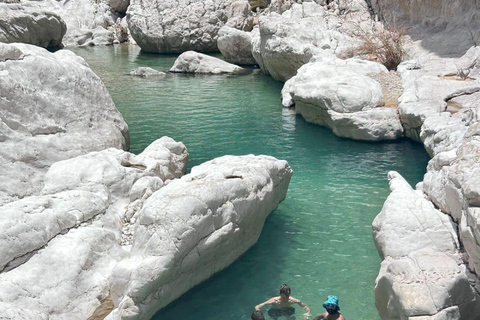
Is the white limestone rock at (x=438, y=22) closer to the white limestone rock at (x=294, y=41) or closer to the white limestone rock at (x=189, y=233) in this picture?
the white limestone rock at (x=294, y=41)

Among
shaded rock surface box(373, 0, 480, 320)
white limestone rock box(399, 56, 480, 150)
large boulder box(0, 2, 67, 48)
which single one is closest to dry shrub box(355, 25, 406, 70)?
shaded rock surface box(373, 0, 480, 320)

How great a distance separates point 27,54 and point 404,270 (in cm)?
1024

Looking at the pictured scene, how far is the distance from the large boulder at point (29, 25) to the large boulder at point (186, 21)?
541 cm

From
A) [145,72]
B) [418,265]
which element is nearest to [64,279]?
[418,265]

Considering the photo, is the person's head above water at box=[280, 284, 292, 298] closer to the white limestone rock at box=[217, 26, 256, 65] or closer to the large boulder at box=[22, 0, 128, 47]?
the white limestone rock at box=[217, 26, 256, 65]

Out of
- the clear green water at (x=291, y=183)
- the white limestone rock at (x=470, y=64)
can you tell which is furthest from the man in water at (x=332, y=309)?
the white limestone rock at (x=470, y=64)

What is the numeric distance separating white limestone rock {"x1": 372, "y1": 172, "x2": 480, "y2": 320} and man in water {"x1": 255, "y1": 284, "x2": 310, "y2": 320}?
1.35 meters

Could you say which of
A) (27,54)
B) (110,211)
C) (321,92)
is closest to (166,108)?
(321,92)

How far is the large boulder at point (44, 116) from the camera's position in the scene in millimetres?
12242

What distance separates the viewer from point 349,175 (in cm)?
1571

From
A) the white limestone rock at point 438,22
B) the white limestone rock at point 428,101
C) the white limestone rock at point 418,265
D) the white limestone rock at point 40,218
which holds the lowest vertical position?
the white limestone rock at point 40,218

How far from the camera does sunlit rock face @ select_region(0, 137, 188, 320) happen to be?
8.94 meters

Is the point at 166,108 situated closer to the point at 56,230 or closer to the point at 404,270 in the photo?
the point at 56,230

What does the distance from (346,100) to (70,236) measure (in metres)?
11.4
